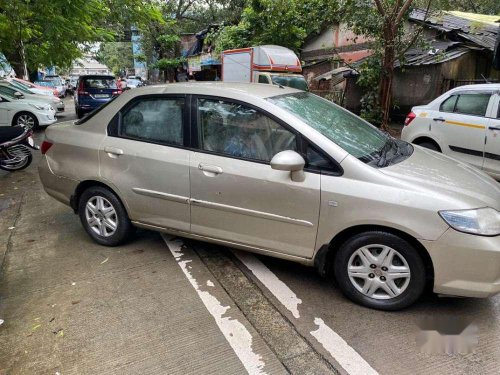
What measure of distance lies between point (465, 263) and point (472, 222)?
0.27 m

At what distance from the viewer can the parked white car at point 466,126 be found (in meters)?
5.81

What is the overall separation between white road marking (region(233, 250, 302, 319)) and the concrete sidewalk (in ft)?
1.22

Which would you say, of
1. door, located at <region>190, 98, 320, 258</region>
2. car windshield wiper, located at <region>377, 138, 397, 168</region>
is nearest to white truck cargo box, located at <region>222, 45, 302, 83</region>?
car windshield wiper, located at <region>377, 138, 397, 168</region>

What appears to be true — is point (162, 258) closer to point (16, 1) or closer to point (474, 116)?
point (474, 116)

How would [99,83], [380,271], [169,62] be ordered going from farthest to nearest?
[169,62], [99,83], [380,271]

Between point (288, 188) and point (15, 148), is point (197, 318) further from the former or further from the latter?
point (15, 148)

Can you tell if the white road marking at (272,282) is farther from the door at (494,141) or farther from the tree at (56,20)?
the tree at (56,20)

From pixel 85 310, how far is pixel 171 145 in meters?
1.49

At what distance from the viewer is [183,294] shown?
3.21 metres

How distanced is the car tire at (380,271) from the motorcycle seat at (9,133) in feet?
20.8

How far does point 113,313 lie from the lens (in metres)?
2.97

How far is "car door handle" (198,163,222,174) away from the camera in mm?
3244

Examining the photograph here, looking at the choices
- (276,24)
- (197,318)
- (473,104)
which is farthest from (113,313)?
(276,24)

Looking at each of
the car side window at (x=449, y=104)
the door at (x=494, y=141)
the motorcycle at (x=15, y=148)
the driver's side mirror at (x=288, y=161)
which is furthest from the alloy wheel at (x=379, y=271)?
the motorcycle at (x=15, y=148)
